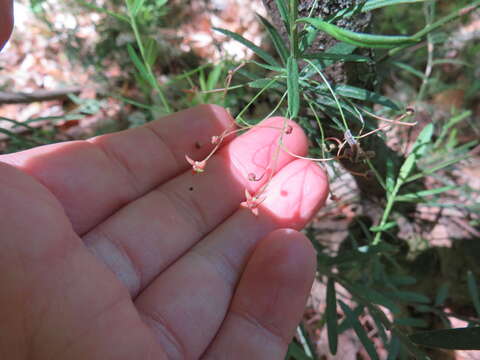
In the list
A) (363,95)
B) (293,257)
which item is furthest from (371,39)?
(293,257)

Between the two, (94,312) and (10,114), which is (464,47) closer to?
(94,312)

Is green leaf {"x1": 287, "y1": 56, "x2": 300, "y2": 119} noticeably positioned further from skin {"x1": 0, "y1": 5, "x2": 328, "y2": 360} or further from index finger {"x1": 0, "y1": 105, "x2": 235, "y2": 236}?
index finger {"x1": 0, "y1": 105, "x2": 235, "y2": 236}

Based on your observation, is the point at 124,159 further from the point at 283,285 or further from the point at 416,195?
the point at 416,195

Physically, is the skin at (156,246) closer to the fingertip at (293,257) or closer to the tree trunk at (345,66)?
the fingertip at (293,257)

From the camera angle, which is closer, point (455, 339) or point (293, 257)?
point (455, 339)

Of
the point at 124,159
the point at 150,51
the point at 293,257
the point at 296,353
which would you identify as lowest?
the point at 296,353

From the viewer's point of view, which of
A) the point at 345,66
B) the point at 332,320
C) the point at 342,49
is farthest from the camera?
the point at 332,320

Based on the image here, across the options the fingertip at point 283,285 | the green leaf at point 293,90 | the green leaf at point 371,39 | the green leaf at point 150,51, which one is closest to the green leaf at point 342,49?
the green leaf at point 293,90
